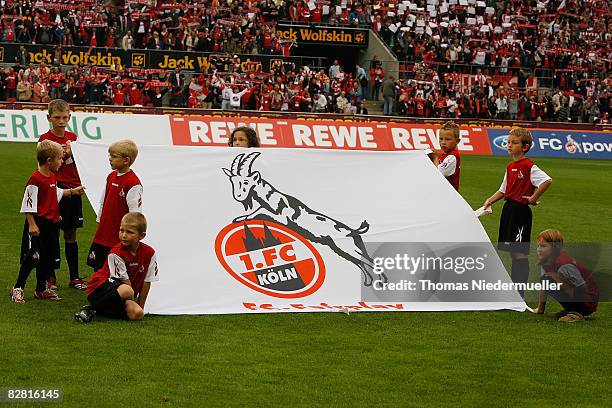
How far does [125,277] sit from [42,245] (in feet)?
4.11

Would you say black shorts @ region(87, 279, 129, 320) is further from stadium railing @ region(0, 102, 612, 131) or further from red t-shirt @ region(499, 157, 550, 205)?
stadium railing @ region(0, 102, 612, 131)

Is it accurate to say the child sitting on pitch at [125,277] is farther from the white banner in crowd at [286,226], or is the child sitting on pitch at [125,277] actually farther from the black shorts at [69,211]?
the black shorts at [69,211]

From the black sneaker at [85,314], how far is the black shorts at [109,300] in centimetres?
4

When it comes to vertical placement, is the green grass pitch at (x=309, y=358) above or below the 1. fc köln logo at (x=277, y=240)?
below

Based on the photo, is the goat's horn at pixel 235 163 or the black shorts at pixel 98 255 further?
the goat's horn at pixel 235 163

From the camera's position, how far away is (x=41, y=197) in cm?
891

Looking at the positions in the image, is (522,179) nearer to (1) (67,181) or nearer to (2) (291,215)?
(2) (291,215)

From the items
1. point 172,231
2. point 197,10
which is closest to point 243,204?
point 172,231

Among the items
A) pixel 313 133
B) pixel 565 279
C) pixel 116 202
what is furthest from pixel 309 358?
pixel 313 133

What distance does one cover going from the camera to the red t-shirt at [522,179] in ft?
31.1

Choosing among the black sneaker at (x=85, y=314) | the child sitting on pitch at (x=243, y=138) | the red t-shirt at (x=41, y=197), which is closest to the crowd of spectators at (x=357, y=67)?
the child sitting on pitch at (x=243, y=138)

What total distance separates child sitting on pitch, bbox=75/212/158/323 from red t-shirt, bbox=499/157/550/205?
354 centimetres

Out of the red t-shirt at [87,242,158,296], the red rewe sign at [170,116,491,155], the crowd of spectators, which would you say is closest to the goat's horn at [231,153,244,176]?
the red t-shirt at [87,242,158,296]

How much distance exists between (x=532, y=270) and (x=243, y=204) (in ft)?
9.97
